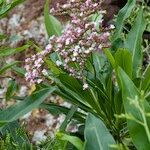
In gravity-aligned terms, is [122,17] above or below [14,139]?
above

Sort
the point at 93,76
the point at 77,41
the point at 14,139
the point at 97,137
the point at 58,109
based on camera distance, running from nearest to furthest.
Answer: the point at 97,137
the point at 77,41
the point at 93,76
the point at 14,139
the point at 58,109

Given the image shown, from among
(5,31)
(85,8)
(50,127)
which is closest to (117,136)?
(85,8)

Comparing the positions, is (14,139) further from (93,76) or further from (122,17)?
(122,17)

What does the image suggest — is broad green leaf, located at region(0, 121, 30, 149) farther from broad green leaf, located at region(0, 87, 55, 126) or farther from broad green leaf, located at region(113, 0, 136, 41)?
broad green leaf, located at region(113, 0, 136, 41)

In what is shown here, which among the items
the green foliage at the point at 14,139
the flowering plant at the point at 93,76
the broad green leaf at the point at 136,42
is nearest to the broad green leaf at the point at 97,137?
the flowering plant at the point at 93,76

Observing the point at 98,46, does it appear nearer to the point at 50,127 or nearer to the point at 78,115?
the point at 78,115

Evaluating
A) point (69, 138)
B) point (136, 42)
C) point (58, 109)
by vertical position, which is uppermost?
point (69, 138)

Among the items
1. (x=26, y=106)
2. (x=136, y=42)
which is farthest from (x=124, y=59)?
(x=26, y=106)

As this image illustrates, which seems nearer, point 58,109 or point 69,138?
point 69,138
